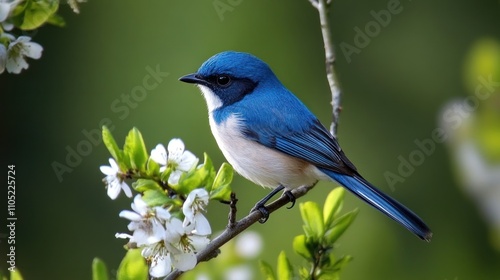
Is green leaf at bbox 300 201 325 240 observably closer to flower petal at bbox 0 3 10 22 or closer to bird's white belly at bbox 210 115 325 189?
bird's white belly at bbox 210 115 325 189

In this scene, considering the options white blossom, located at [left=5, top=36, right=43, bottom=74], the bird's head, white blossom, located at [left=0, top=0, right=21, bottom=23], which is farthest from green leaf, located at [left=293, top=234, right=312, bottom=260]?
the bird's head

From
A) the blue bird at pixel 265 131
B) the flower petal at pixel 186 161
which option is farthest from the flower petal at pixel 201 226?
the blue bird at pixel 265 131

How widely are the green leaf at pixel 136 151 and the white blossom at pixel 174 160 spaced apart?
3 centimetres

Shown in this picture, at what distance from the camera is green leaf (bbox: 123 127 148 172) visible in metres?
2.15

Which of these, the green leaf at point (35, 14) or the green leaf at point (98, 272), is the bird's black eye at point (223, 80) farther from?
the green leaf at point (98, 272)

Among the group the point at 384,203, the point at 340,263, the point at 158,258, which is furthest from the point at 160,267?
the point at 384,203

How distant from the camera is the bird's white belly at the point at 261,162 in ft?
10.7

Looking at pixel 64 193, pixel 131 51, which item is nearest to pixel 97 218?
pixel 64 193

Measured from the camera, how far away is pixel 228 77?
350 centimetres

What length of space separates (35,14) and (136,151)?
1.54ft

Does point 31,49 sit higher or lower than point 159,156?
higher

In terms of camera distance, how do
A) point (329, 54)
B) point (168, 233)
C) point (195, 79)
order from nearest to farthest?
point (168, 233)
point (329, 54)
point (195, 79)

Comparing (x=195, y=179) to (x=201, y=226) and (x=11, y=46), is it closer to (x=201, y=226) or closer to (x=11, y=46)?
(x=201, y=226)

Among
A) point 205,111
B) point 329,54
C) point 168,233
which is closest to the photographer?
point 168,233
